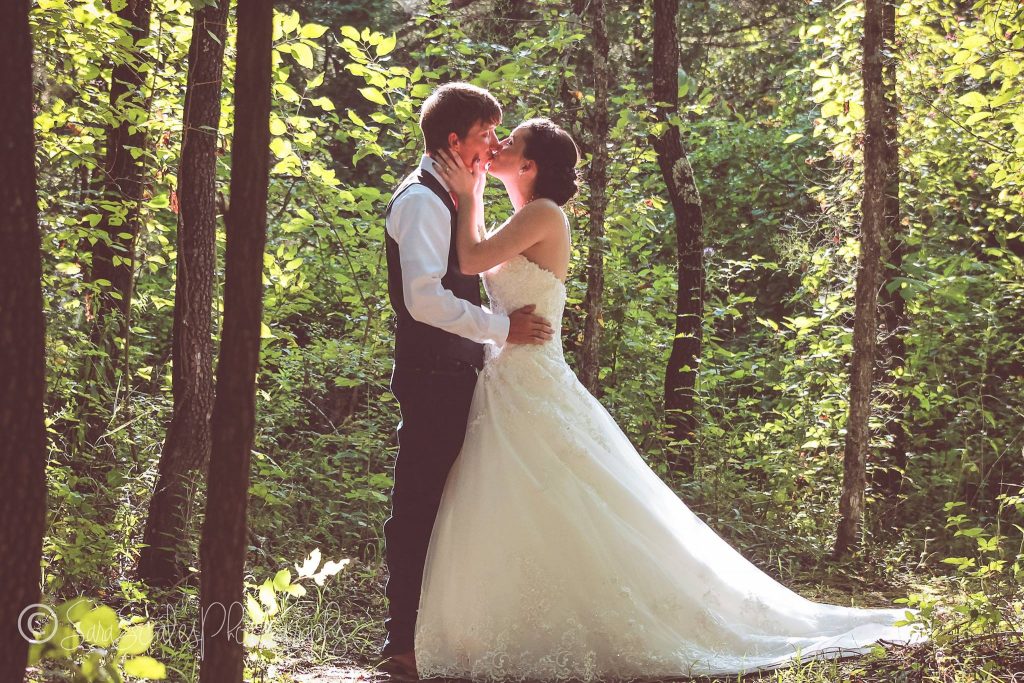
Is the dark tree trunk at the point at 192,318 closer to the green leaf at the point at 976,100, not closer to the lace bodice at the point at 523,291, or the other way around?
the lace bodice at the point at 523,291

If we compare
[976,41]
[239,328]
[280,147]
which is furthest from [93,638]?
[976,41]

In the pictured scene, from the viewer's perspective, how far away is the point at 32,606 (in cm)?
201

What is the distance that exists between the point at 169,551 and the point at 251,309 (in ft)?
10.8

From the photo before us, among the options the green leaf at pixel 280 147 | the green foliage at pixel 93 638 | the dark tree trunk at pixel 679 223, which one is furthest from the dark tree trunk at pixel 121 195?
the dark tree trunk at pixel 679 223

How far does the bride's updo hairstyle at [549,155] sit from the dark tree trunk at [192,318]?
1560 millimetres

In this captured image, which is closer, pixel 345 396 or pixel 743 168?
pixel 345 396

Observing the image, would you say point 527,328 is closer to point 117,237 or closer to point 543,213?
point 543,213

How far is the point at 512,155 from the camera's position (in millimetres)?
4398

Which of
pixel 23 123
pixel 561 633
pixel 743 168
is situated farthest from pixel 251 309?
pixel 743 168

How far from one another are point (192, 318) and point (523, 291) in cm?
171

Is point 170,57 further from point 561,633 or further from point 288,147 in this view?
point 561,633

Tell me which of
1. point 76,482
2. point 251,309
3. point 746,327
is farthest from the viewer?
point 746,327

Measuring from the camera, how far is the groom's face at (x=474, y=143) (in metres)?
4.10

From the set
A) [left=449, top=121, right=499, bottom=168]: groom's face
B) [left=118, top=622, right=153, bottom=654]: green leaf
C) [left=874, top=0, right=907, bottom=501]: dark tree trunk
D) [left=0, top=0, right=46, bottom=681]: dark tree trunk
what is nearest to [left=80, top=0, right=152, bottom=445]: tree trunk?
[left=449, top=121, right=499, bottom=168]: groom's face
